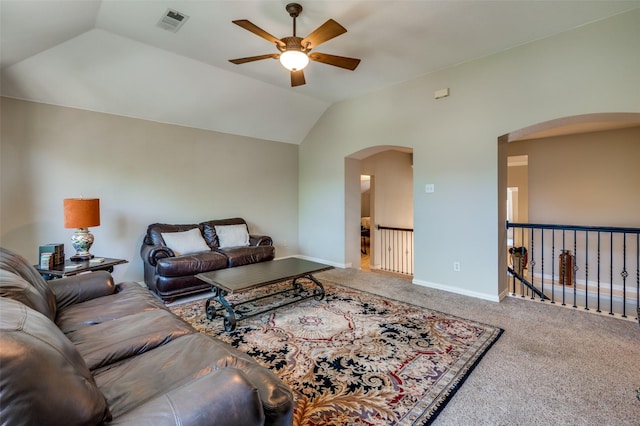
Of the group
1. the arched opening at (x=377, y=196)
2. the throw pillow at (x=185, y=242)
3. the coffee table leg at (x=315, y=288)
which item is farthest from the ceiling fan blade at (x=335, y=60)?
the throw pillow at (x=185, y=242)

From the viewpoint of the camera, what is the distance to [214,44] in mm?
3395

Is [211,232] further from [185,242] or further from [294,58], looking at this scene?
[294,58]

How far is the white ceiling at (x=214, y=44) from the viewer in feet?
8.79

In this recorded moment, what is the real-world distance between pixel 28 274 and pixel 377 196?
6.00 m

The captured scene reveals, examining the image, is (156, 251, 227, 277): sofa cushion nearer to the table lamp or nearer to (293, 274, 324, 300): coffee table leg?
the table lamp

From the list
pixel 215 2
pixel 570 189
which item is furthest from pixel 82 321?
pixel 570 189

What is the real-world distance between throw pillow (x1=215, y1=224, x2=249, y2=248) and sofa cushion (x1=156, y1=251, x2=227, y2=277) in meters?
0.59

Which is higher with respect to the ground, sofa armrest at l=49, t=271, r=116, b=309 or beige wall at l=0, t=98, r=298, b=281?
beige wall at l=0, t=98, r=298, b=281

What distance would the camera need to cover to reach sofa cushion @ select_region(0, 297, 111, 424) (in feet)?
2.27

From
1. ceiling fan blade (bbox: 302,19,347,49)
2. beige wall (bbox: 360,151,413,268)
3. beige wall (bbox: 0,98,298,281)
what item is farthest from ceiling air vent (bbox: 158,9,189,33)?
beige wall (bbox: 360,151,413,268)

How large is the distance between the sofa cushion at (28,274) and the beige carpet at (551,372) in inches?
100

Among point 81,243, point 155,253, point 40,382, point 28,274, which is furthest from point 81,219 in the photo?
point 40,382

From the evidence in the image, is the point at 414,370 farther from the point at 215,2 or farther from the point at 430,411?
the point at 215,2

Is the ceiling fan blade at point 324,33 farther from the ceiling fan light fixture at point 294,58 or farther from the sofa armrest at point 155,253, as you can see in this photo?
the sofa armrest at point 155,253
